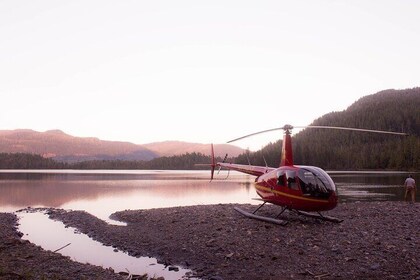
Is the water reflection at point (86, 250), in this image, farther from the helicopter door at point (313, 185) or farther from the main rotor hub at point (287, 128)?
the main rotor hub at point (287, 128)

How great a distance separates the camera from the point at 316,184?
17891mm

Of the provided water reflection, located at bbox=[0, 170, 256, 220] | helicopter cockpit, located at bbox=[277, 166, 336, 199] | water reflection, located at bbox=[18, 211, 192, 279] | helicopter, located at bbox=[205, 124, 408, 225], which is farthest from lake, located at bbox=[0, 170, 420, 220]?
helicopter cockpit, located at bbox=[277, 166, 336, 199]

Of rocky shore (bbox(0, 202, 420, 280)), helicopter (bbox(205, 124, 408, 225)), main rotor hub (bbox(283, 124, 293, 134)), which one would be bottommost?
rocky shore (bbox(0, 202, 420, 280))

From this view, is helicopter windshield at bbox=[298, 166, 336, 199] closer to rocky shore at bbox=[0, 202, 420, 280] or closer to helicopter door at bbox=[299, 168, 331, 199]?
helicopter door at bbox=[299, 168, 331, 199]

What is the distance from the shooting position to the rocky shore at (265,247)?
13.0 metres

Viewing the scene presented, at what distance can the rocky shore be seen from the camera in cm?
1298

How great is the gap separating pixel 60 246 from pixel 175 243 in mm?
6919

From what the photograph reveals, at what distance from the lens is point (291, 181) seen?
18.8 m

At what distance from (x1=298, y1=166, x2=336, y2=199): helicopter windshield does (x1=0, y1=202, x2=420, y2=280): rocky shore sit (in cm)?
180

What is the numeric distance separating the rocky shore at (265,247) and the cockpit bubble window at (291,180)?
2.08 m

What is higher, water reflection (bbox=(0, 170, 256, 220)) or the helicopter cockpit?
the helicopter cockpit

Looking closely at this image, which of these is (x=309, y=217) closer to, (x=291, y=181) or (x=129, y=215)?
(x=291, y=181)

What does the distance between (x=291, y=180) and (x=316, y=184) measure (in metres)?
1.37

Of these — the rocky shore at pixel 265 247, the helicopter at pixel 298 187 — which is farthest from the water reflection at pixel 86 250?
the helicopter at pixel 298 187
